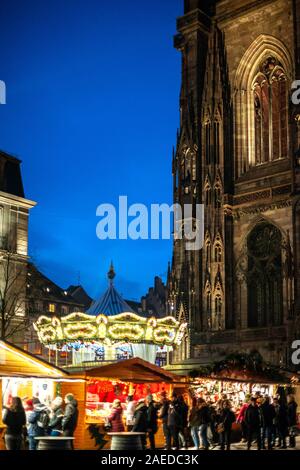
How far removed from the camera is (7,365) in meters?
19.9

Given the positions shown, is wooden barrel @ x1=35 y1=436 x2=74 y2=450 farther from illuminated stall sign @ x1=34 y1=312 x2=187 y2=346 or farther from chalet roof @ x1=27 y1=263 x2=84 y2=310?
chalet roof @ x1=27 y1=263 x2=84 y2=310

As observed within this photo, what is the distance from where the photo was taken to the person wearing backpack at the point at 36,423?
1817 centimetres

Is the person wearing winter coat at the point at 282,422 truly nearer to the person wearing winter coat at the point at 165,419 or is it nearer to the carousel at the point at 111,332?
the person wearing winter coat at the point at 165,419

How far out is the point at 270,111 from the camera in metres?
44.4

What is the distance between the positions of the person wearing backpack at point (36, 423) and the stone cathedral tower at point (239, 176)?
71.3ft

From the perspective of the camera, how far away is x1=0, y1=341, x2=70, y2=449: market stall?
19391 millimetres

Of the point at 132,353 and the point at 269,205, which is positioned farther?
the point at 269,205

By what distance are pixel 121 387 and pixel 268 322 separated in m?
17.5

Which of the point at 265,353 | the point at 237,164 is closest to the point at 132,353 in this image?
the point at 265,353

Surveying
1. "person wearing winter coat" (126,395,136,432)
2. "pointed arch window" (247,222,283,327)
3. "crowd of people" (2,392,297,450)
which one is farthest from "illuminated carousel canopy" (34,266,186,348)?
"pointed arch window" (247,222,283,327)

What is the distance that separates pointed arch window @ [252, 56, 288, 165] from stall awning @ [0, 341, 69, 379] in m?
25.8

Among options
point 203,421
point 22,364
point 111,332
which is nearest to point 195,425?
point 203,421

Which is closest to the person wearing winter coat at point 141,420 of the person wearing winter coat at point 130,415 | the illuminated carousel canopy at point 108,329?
the person wearing winter coat at point 130,415
